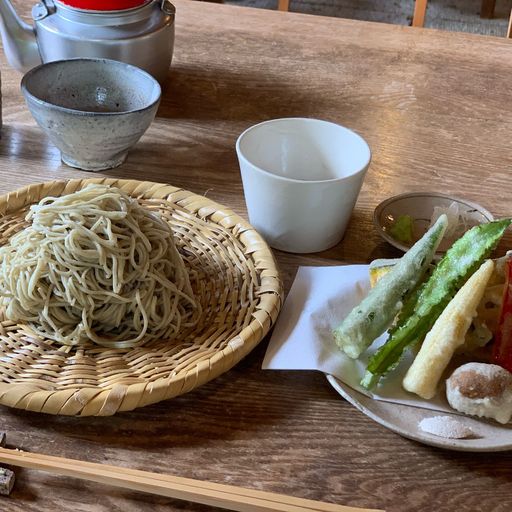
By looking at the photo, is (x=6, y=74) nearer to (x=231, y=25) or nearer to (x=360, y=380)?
(x=231, y=25)

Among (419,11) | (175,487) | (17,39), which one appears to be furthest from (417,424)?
(419,11)

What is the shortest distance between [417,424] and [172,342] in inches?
11.1

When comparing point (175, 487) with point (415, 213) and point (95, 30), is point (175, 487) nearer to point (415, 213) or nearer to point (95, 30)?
point (415, 213)

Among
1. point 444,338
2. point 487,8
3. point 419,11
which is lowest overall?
point 487,8

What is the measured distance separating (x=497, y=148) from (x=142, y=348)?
0.80 m

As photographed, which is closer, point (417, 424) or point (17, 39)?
point (417, 424)

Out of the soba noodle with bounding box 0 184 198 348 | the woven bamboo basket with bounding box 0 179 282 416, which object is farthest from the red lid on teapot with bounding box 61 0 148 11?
the soba noodle with bounding box 0 184 198 348

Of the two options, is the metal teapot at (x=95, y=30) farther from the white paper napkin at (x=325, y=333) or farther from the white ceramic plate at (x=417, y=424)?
the white ceramic plate at (x=417, y=424)

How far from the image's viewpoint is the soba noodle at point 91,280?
835 millimetres

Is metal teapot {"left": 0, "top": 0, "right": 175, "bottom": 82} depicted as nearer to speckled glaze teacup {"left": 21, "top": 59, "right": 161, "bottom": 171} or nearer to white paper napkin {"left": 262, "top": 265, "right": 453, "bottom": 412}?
speckled glaze teacup {"left": 21, "top": 59, "right": 161, "bottom": 171}

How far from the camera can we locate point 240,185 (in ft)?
3.89

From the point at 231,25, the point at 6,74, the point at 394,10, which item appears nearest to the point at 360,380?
the point at 6,74

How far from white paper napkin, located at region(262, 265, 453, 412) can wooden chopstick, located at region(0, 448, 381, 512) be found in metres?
0.15

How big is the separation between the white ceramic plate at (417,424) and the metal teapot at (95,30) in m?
0.78
